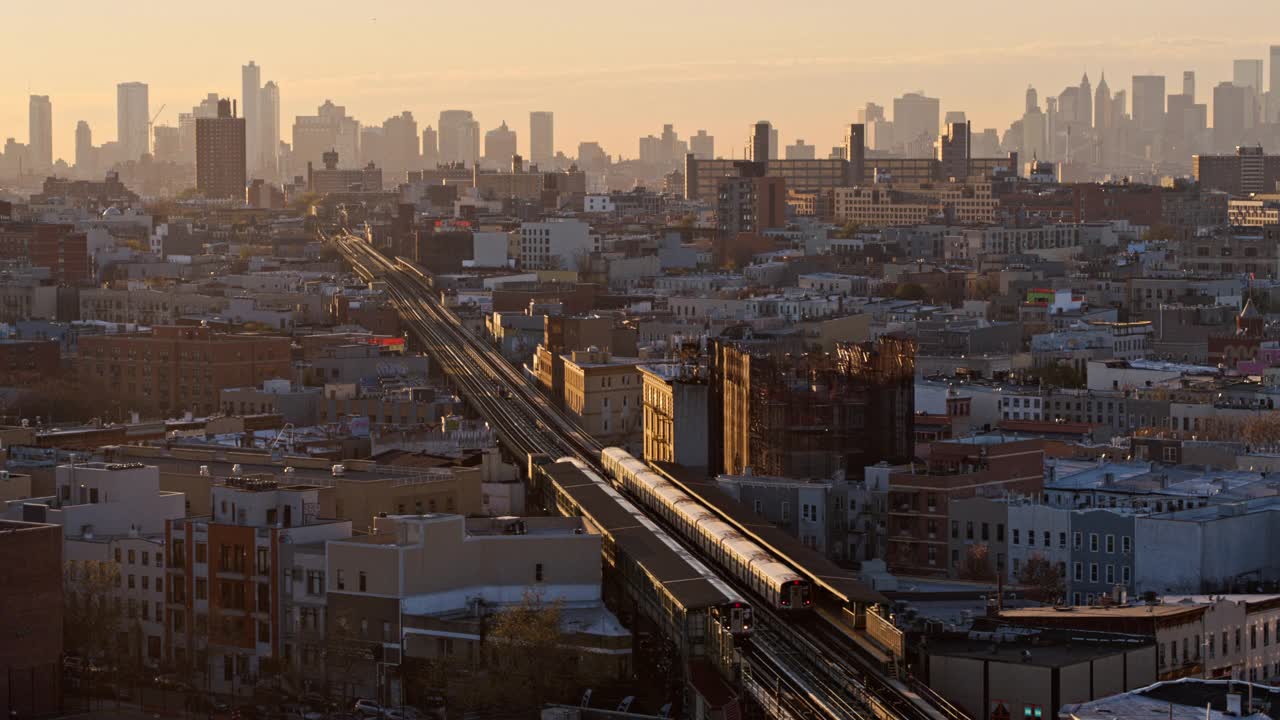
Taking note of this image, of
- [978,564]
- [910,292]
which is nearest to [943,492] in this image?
[978,564]

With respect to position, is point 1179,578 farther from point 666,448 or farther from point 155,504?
point 666,448

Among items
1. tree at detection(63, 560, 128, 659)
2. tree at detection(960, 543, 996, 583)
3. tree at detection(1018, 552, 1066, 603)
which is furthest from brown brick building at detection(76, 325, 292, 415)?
tree at detection(63, 560, 128, 659)

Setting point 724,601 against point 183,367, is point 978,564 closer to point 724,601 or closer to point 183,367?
point 724,601

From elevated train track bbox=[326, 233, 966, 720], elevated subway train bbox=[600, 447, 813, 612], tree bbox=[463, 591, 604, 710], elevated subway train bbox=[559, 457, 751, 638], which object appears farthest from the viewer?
elevated subway train bbox=[600, 447, 813, 612]

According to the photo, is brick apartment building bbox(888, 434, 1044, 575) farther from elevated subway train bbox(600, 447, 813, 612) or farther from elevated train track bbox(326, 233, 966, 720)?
elevated subway train bbox(600, 447, 813, 612)

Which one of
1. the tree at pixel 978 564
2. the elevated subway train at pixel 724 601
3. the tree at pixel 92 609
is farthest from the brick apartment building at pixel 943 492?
the tree at pixel 92 609

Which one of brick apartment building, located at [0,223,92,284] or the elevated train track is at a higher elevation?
brick apartment building, located at [0,223,92,284]
